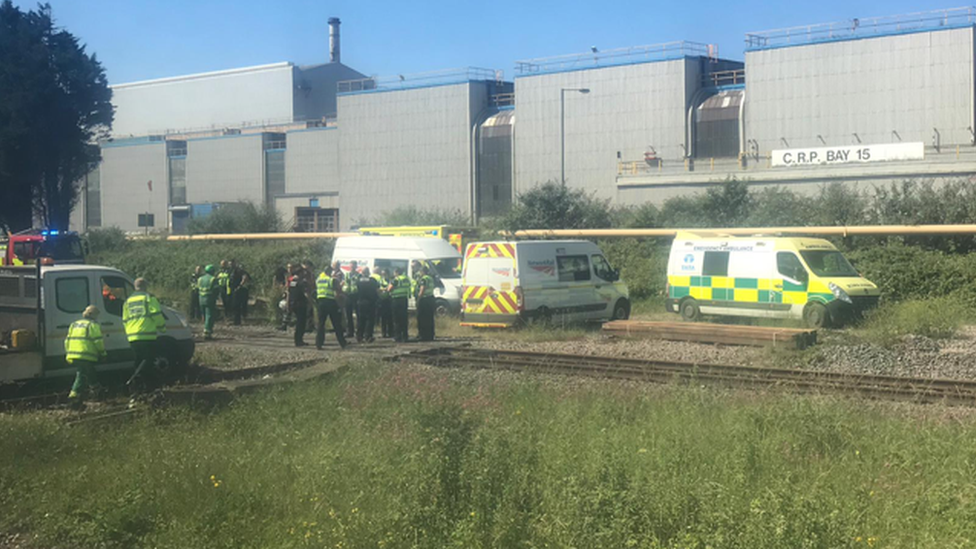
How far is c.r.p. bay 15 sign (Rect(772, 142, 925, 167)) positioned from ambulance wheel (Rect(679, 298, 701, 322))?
2547 cm

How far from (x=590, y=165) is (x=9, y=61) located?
Answer: 30499 millimetres

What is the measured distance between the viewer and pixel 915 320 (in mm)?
18562

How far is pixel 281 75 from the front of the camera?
2992 inches

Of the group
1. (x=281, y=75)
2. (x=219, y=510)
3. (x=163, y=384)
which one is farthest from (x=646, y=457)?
(x=281, y=75)

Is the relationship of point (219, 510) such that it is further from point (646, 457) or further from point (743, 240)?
point (743, 240)

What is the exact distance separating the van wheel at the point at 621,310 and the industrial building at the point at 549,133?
18.0 meters

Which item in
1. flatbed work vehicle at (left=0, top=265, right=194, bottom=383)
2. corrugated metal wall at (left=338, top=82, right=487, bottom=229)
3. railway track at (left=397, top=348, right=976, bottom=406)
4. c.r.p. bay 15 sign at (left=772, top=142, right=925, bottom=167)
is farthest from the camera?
corrugated metal wall at (left=338, top=82, right=487, bottom=229)

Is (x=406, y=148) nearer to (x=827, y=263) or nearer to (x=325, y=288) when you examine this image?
(x=827, y=263)

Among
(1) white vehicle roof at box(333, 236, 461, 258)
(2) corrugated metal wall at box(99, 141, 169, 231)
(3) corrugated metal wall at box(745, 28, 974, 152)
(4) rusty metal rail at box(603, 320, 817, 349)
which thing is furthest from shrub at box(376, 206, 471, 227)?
(4) rusty metal rail at box(603, 320, 817, 349)

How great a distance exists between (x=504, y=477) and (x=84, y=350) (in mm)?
6780

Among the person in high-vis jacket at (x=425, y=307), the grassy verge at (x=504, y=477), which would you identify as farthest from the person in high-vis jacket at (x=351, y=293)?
the grassy verge at (x=504, y=477)

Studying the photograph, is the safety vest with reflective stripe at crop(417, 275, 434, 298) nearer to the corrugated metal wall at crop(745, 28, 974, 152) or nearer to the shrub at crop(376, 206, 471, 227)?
the shrub at crop(376, 206, 471, 227)

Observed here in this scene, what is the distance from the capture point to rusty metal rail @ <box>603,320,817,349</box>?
16.5 m

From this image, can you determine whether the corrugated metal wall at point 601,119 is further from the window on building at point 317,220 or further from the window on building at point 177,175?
the window on building at point 177,175
